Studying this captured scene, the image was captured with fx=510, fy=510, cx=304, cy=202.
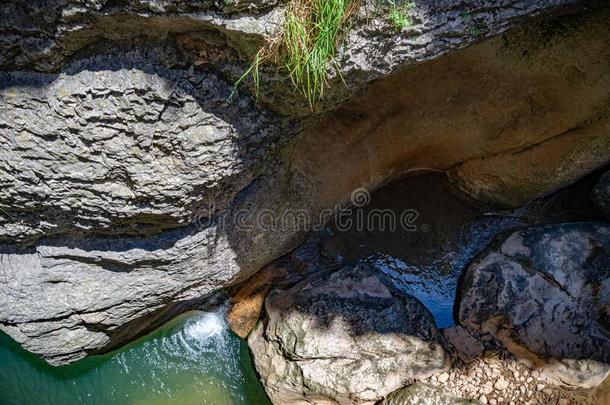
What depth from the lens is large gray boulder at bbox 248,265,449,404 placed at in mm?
3051

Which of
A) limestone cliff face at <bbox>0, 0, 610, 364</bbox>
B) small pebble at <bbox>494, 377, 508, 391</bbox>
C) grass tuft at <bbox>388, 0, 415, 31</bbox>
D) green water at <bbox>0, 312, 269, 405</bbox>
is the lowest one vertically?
small pebble at <bbox>494, 377, 508, 391</bbox>

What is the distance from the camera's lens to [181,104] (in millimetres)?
2174

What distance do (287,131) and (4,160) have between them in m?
1.28

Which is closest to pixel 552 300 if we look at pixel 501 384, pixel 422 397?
pixel 501 384

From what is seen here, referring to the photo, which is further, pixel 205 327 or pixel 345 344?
pixel 205 327

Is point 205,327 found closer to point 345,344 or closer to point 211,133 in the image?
point 345,344

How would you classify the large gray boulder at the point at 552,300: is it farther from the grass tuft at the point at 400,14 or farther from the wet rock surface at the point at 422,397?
the grass tuft at the point at 400,14

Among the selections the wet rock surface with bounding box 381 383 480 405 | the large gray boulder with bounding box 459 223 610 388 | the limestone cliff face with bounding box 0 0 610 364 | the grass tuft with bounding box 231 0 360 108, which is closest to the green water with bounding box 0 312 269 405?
the limestone cliff face with bounding box 0 0 610 364

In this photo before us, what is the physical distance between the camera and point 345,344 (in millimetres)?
3082

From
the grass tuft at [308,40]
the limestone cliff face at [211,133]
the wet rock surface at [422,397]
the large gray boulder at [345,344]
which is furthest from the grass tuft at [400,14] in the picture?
the wet rock surface at [422,397]

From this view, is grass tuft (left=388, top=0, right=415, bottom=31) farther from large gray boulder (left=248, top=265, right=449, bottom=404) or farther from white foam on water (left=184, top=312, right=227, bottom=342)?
white foam on water (left=184, top=312, right=227, bottom=342)

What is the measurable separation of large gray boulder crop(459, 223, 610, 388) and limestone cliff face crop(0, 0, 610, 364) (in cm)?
43

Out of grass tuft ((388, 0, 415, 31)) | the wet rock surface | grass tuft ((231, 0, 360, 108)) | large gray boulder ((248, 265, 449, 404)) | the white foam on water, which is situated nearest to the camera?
grass tuft ((231, 0, 360, 108))

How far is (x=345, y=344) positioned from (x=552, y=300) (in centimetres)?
132
